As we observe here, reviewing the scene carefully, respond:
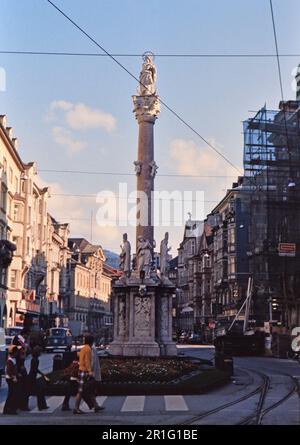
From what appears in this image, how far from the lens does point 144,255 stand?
106 ft

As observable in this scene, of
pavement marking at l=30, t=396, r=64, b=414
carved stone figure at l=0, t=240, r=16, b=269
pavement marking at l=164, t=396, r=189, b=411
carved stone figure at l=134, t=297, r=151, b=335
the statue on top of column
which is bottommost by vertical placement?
pavement marking at l=30, t=396, r=64, b=414

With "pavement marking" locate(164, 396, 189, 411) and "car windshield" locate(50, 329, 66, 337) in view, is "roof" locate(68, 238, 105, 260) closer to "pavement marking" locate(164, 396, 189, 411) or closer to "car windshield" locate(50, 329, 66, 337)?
"car windshield" locate(50, 329, 66, 337)

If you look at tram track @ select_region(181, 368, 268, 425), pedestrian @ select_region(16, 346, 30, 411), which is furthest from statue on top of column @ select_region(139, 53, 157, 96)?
pedestrian @ select_region(16, 346, 30, 411)

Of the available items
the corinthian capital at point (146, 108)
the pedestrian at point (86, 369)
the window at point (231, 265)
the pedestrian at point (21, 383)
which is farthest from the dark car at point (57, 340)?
the pedestrian at point (86, 369)

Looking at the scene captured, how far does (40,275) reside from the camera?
266 feet

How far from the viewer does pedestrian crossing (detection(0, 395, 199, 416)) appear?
15.3 m

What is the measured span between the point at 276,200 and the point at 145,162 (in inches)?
867

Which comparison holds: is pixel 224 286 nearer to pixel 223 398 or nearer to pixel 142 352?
pixel 142 352

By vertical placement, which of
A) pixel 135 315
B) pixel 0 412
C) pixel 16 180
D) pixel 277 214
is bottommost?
pixel 0 412

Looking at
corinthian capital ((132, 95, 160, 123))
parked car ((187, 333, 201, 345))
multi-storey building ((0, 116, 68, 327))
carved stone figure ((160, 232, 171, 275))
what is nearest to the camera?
carved stone figure ((160, 232, 171, 275))

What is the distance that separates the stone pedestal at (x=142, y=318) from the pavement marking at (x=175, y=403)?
42.8 feet

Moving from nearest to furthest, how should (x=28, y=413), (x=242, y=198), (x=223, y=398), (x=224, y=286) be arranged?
(x=28, y=413) < (x=223, y=398) < (x=242, y=198) < (x=224, y=286)
